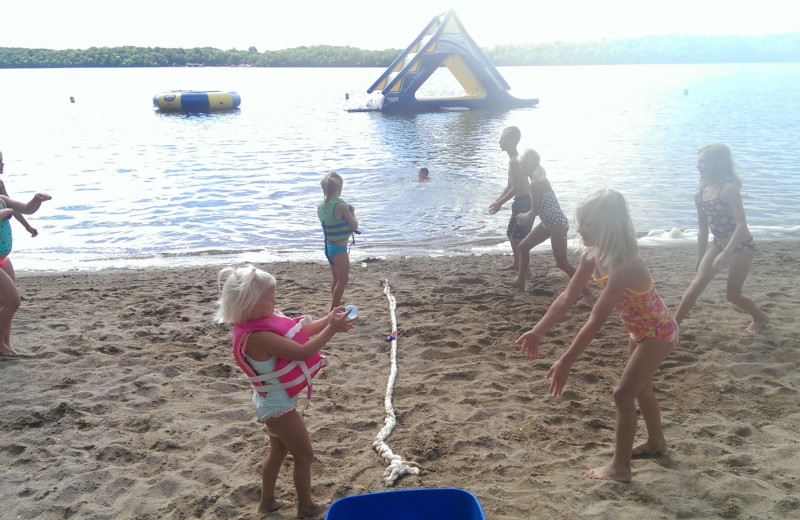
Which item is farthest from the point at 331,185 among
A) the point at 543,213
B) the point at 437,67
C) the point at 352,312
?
the point at 437,67

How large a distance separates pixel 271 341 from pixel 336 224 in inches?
128

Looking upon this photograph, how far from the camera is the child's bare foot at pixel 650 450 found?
382cm

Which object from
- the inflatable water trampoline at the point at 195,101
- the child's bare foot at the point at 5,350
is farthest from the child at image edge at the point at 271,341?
the inflatable water trampoline at the point at 195,101

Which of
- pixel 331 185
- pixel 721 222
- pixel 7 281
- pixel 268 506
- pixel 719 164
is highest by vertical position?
pixel 719 164

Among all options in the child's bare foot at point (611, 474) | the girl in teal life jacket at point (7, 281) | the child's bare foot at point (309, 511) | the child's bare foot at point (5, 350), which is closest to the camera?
the child's bare foot at point (309, 511)

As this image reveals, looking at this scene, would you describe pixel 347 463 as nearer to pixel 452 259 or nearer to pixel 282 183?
pixel 452 259

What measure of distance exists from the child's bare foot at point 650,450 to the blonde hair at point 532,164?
3.66 meters

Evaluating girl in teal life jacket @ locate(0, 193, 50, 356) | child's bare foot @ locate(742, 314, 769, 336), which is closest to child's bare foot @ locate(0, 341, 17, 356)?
girl in teal life jacket @ locate(0, 193, 50, 356)

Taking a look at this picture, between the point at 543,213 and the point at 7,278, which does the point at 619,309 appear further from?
the point at 7,278

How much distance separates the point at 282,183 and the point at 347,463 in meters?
14.0

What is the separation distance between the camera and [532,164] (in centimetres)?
679

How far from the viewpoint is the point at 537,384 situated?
4.93 metres

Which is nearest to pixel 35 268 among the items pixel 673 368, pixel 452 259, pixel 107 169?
pixel 452 259

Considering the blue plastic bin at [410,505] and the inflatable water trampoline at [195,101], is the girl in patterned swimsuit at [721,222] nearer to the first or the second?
the blue plastic bin at [410,505]
